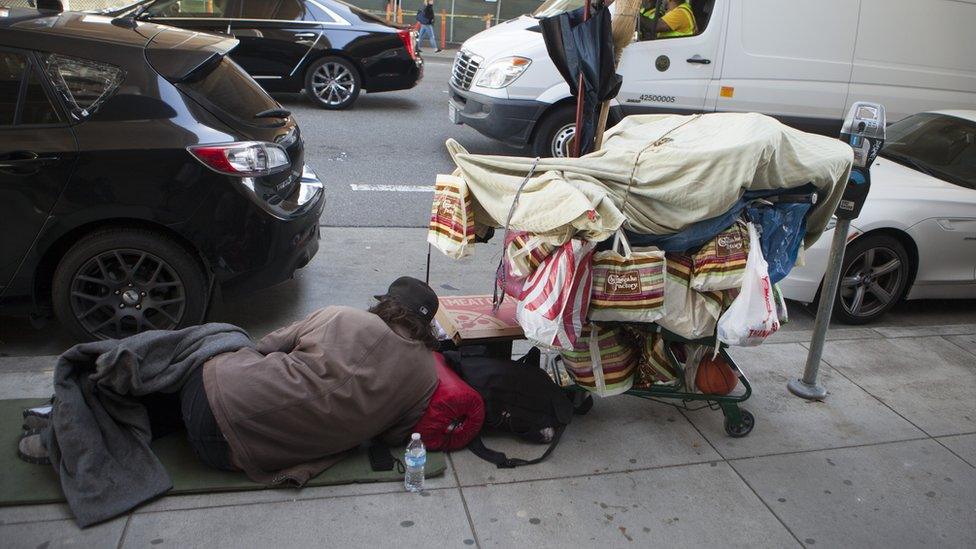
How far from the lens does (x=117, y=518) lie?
10.4 feet

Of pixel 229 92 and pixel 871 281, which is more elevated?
pixel 229 92

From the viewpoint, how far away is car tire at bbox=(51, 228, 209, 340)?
14.0 ft

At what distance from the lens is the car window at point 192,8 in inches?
395

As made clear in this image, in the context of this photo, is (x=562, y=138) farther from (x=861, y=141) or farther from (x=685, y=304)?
(x=685, y=304)

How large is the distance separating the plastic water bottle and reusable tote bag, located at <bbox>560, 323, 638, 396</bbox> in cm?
80

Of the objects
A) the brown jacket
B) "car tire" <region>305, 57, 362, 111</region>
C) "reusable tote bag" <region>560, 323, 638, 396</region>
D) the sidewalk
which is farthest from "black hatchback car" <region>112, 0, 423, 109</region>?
"reusable tote bag" <region>560, 323, 638, 396</region>

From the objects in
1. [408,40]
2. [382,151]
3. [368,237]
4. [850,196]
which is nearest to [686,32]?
[382,151]

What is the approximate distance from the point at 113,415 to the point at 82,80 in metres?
1.88

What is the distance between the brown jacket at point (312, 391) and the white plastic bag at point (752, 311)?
1.36 metres

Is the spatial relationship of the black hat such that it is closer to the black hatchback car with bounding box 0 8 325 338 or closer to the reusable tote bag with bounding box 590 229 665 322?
the reusable tote bag with bounding box 590 229 665 322

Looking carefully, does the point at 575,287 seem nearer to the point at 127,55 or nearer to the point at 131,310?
the point at 131,310

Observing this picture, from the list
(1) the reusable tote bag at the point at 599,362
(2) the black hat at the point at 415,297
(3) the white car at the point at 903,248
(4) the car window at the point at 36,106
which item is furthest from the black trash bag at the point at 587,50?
(4) the car window at the point at 36,106

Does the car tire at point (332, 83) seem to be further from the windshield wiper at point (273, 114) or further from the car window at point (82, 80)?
the car window at point (82, 80)

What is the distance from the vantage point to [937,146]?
639 cm
